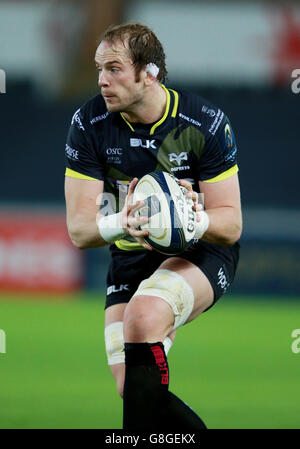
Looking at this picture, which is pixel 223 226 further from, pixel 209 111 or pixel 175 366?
pixel 175 366

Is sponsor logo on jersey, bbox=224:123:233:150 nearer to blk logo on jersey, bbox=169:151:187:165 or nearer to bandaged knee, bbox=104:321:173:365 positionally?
blk logo on jersey, bbox=169:151:187:165

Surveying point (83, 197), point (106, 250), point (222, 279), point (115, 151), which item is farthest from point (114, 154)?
point (106, 250)

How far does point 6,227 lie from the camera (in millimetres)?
13430

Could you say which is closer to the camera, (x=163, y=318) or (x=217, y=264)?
(x=163, y=318)

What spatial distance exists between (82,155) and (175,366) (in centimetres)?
427

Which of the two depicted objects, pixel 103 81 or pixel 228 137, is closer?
pixel 103 81

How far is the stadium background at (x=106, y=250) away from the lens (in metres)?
7.07

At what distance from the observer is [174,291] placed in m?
4.37

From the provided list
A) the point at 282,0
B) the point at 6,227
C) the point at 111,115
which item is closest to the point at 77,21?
the point at 282,0

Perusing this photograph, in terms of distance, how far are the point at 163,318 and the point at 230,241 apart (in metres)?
Answer: 0.65

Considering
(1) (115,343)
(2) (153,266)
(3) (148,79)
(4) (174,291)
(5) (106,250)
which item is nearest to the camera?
(4) (174,291)

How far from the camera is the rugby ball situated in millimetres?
4184

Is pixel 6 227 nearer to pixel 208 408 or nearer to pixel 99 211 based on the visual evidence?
pixel 208 408

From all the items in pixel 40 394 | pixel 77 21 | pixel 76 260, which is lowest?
pixel 76 260
